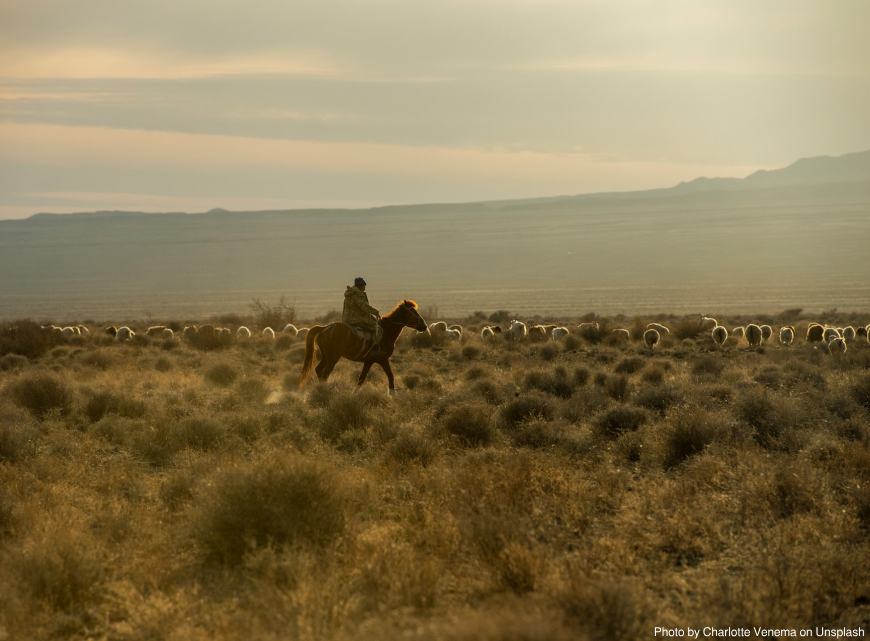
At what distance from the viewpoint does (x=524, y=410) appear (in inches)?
593

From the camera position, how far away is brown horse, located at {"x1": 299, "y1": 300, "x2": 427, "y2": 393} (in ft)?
63.4

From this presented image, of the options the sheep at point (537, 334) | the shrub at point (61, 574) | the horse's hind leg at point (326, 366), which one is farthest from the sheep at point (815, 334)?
the shrub at point (61, 574)

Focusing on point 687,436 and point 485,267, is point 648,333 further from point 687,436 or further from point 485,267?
point 485,267

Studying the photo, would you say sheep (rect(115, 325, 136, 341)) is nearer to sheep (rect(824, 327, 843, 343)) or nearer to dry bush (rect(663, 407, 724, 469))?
sheep (rect(824, 327, 843, 343))

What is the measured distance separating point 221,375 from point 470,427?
10517 millimetres

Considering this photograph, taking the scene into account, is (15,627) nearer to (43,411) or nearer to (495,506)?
(495,506)

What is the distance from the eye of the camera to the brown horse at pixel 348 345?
19.3 m

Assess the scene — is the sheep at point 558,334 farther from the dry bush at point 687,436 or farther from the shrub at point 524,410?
the dry bush at point 687,436

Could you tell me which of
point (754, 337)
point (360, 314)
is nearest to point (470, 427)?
point (360, 314)

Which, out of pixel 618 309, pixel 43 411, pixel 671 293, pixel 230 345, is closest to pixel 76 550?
pixel 43 411

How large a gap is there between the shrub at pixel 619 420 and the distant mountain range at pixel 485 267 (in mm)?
61466

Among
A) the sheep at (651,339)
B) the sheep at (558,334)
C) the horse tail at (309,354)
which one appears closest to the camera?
the horse tail at (309,354)

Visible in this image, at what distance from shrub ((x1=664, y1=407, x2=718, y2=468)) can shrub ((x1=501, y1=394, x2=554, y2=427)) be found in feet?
8.49

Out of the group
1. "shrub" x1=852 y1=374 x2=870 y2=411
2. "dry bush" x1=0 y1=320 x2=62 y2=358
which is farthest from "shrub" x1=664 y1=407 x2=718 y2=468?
"dry bush" x1=0 y1=320 x2=62 y2=358
